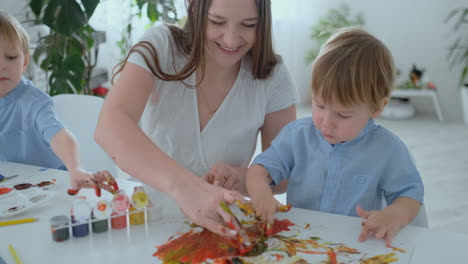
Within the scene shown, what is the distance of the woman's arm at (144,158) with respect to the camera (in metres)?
0.90

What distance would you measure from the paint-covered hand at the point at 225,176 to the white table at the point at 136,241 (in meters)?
0.21

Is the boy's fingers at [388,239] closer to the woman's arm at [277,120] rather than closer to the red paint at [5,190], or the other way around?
the woman's arm at [277,120]

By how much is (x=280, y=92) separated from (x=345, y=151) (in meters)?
0.39

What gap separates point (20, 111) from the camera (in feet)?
4.99

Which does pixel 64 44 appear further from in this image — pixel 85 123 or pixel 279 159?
pixel 279 159

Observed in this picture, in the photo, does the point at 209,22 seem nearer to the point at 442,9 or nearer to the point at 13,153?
the point at 13,153

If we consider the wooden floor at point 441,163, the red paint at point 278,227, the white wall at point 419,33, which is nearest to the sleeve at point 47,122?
the red paint at point 278,227

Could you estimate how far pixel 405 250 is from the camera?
87 centimetres

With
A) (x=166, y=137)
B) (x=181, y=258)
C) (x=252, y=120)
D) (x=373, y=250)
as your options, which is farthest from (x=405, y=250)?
(x=166, y=137)

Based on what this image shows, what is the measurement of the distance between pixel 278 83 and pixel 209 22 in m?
0.34

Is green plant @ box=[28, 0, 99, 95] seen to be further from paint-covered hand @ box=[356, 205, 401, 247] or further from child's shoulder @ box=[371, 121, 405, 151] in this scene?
paint-covered hand @ box=[356, 205, 401, 247]

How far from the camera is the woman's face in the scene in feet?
3.96

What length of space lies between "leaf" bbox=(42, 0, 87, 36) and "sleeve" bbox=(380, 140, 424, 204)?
4.90 feet

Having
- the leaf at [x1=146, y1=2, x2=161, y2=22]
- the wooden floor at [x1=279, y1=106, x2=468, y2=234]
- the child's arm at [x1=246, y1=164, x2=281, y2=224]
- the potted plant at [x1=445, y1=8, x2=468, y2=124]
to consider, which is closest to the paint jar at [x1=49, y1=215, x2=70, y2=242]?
the child's arm at [x1=246, y1=164, x2=281, y2=224]
